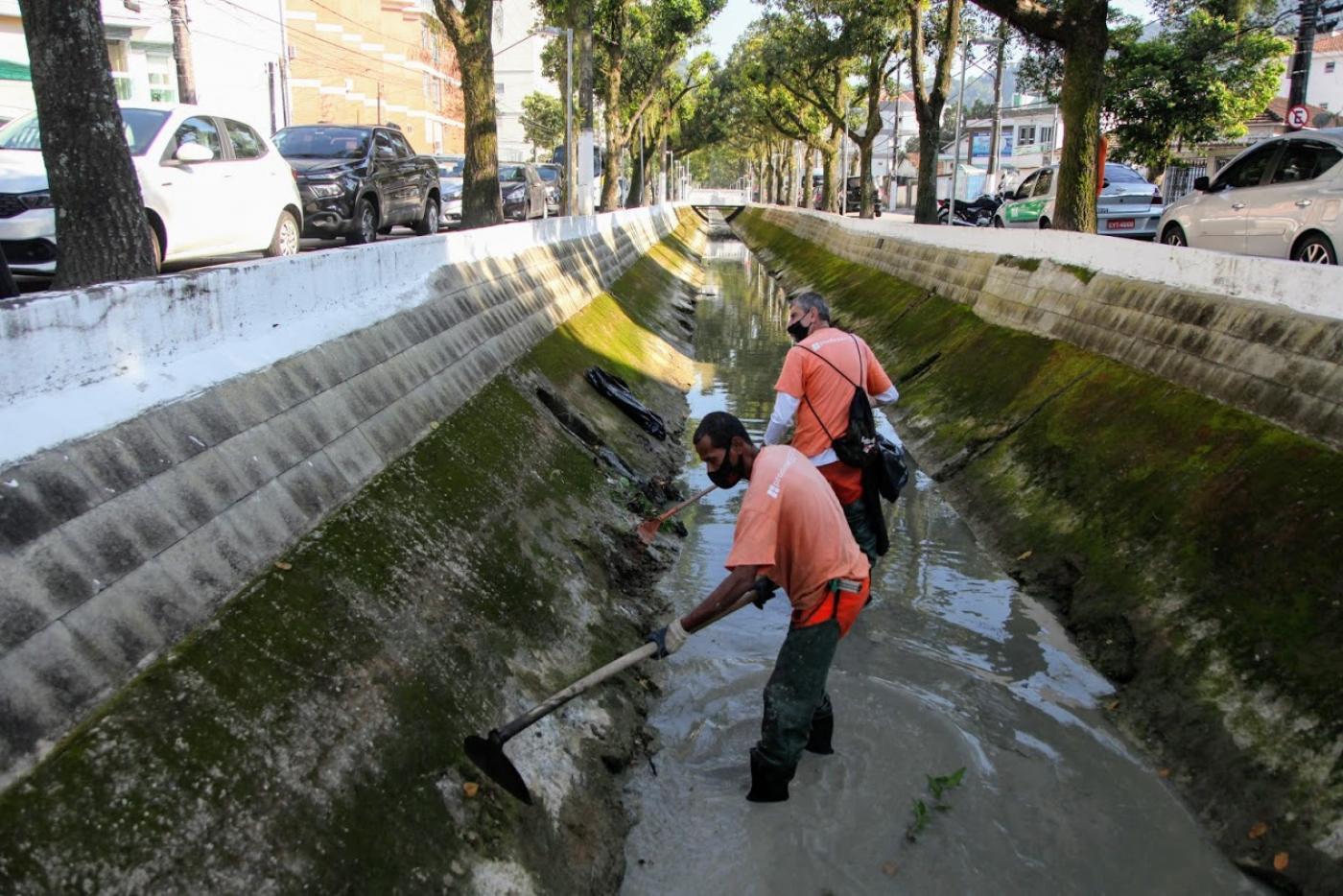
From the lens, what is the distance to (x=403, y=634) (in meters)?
4.06

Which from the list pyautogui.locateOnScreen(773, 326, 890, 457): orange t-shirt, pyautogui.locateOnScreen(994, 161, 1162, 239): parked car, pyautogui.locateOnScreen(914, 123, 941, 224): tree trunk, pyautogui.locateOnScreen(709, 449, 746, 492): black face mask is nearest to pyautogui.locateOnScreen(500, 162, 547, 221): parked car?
pyautogui.locateOnScreen(914, 123, 941, 224): tree trunk

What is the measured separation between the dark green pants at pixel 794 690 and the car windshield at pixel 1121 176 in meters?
18.5

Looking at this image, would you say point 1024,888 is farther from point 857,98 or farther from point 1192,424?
point 857,98

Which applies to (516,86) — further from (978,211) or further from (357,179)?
(357,179)

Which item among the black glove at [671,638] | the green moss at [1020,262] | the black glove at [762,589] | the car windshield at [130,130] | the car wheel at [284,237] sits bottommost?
the black glove at [671,638]

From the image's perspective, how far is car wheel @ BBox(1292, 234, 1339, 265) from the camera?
31.6 ft

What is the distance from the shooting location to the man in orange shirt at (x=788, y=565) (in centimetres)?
391

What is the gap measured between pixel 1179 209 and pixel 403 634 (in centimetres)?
1159

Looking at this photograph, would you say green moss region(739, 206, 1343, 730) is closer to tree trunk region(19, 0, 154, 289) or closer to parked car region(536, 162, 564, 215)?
tree trunk region(19, 0, 154, 289)

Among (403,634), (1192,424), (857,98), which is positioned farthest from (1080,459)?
(857,98)

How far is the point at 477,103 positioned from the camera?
1559 cm

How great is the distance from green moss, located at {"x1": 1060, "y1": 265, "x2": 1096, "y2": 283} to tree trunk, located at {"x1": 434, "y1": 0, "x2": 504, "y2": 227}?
876cm

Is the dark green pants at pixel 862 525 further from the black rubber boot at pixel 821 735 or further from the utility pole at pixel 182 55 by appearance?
the utility pole at pixel 182 55

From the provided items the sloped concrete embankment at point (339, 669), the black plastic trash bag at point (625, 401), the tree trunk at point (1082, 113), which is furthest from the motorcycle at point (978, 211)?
the sloped concrete embankment at point (339, 669)
